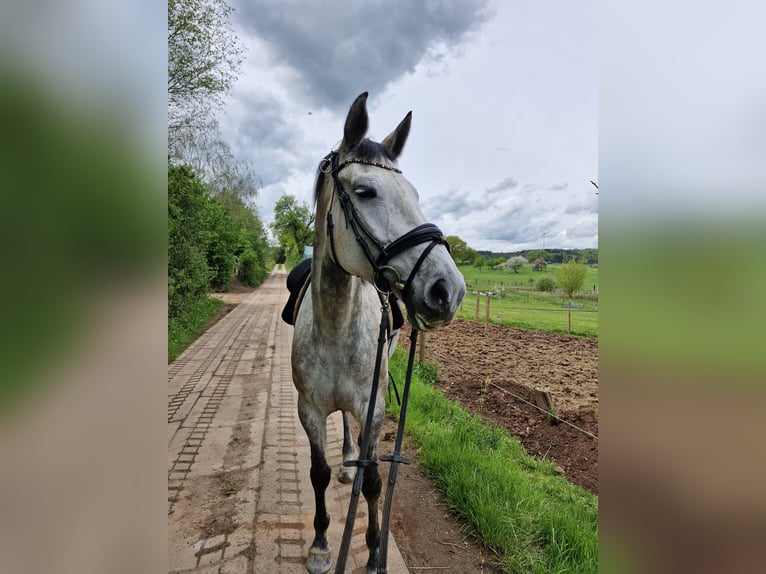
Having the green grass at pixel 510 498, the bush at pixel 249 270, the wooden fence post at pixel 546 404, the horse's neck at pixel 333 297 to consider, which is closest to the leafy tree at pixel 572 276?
the wooden fence post at pixel 546 404

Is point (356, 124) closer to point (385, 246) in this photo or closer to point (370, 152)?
point (370, 152)

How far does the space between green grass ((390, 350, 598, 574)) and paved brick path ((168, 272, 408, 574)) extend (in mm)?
686

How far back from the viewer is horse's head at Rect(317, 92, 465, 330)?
145cm

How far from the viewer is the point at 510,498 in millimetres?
2676

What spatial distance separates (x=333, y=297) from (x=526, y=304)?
2347 cm

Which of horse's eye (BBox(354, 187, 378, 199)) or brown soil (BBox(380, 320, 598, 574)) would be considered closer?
horse's eye (BBox(354, 187, 378, 199))

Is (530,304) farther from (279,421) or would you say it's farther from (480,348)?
(279,421)

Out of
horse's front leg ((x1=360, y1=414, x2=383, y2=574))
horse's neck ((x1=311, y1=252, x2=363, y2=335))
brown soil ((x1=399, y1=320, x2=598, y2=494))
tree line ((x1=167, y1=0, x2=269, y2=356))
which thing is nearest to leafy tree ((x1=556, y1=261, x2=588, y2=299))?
brown soil ((x1=399, y1=320, x2=598, y2=494))

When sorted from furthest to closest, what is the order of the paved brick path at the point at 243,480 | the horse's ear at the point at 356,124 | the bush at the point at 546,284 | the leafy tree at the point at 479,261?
the leafy tree at the point at 479,261 → the bush at the point at 546,284 → the paved brick path at the point at 243,480 → the horse's ear at the point at 356,124

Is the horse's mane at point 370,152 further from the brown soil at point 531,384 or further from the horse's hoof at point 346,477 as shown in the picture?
the brown soil at point 531,384

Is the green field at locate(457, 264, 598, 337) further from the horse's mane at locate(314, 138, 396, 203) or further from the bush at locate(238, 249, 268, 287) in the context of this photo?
the bush at locate(238, 249, 268, 287)

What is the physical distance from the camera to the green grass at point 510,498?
2.22 m
